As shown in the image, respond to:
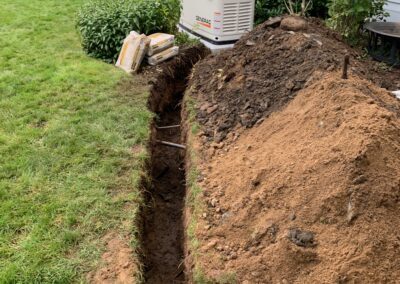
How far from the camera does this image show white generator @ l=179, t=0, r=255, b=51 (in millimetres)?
6207

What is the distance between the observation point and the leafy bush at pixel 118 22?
6180 millimetres

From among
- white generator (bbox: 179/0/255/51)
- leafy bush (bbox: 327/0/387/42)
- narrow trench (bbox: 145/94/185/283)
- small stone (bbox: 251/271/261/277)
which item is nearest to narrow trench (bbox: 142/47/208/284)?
narrow trench (bbox: 145/94/185/283)

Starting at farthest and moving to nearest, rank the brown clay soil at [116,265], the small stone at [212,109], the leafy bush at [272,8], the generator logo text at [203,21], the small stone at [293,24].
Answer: the leafy bush at [272,8]
the generator logo text at [203,21]
the small stone at [293,24]
the small stone at [212,109]
the brown clay soil at [116,265]

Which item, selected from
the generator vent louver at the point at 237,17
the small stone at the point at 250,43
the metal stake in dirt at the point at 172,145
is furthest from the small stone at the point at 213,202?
the generator vent louver at the point at 237,17

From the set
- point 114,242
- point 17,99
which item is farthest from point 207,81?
point 114,242

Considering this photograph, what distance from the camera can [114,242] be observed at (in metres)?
3.25

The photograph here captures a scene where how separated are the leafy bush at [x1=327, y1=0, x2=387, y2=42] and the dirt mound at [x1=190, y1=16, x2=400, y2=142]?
48cm

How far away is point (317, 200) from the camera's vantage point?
297 centimetres

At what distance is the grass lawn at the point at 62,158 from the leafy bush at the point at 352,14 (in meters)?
2.85

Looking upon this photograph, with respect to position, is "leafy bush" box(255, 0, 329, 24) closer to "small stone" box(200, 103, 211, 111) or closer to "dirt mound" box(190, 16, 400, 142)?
"dirt mound" box(190, 16, 400, 142)

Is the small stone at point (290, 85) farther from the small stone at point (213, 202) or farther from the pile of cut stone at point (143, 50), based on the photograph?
the pile of cut stone at point (143, 50)

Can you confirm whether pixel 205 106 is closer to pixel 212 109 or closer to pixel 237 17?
pixel 212 109

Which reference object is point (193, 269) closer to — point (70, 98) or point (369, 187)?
point (369, 187)

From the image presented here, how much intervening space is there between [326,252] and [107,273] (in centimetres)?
146
